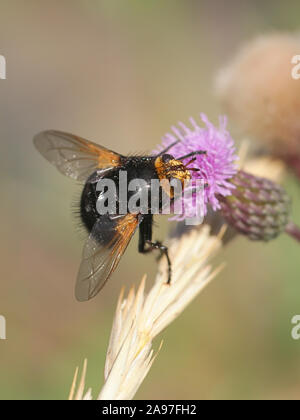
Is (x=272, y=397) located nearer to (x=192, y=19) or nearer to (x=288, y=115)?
(x=288, y=115)

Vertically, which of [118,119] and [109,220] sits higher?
[118,119]

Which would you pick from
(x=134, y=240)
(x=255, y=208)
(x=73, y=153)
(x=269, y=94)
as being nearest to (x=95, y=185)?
(x=73, y=153)

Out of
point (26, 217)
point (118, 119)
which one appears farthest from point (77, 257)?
point (118, 119)

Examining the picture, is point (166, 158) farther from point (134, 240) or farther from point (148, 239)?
point (134, 240)

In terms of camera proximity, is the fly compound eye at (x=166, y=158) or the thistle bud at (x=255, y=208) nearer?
the fly compound eye at (x=166, y=158)

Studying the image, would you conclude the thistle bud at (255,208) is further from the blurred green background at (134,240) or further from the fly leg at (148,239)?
the blurred green background at (134,240)

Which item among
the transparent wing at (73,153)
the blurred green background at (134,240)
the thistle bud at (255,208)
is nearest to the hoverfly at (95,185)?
the transparent wing at (73,153)
